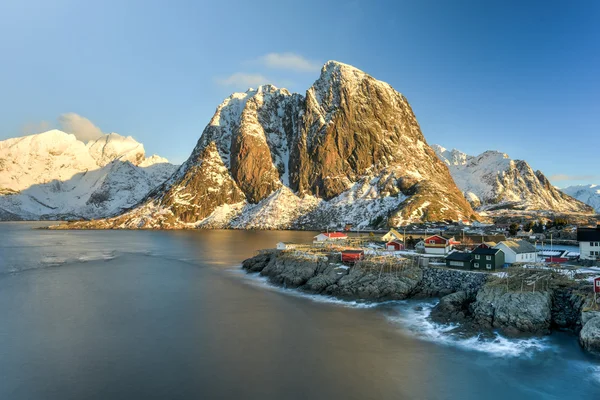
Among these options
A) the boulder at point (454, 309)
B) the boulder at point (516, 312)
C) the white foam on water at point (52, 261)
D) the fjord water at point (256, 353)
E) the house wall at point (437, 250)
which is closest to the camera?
the fjord water at point (256, 353)

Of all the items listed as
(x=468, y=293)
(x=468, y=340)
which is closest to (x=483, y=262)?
(x=468, y=293)

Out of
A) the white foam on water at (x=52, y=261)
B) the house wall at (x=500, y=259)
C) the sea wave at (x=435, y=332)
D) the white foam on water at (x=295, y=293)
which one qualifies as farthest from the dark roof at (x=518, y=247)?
Answer: the white foam on water at (x=52, y=261)

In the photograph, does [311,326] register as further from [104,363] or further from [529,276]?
[529,276]

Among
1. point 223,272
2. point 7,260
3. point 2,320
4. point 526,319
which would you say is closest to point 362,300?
point 526,319

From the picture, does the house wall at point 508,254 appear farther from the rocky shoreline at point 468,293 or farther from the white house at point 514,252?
the rocky shoreline at point 468,293

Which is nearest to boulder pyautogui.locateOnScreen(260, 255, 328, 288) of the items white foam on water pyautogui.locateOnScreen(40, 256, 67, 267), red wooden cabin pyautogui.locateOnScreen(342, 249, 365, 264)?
red wooden cabin pyautogui.locateOnScreen(342, 249, 365, 264)

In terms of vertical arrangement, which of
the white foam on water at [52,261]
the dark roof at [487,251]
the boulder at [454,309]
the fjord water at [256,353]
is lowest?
the fjord water at [256,353]

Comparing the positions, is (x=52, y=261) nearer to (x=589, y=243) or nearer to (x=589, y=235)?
(x=589, y=243)
